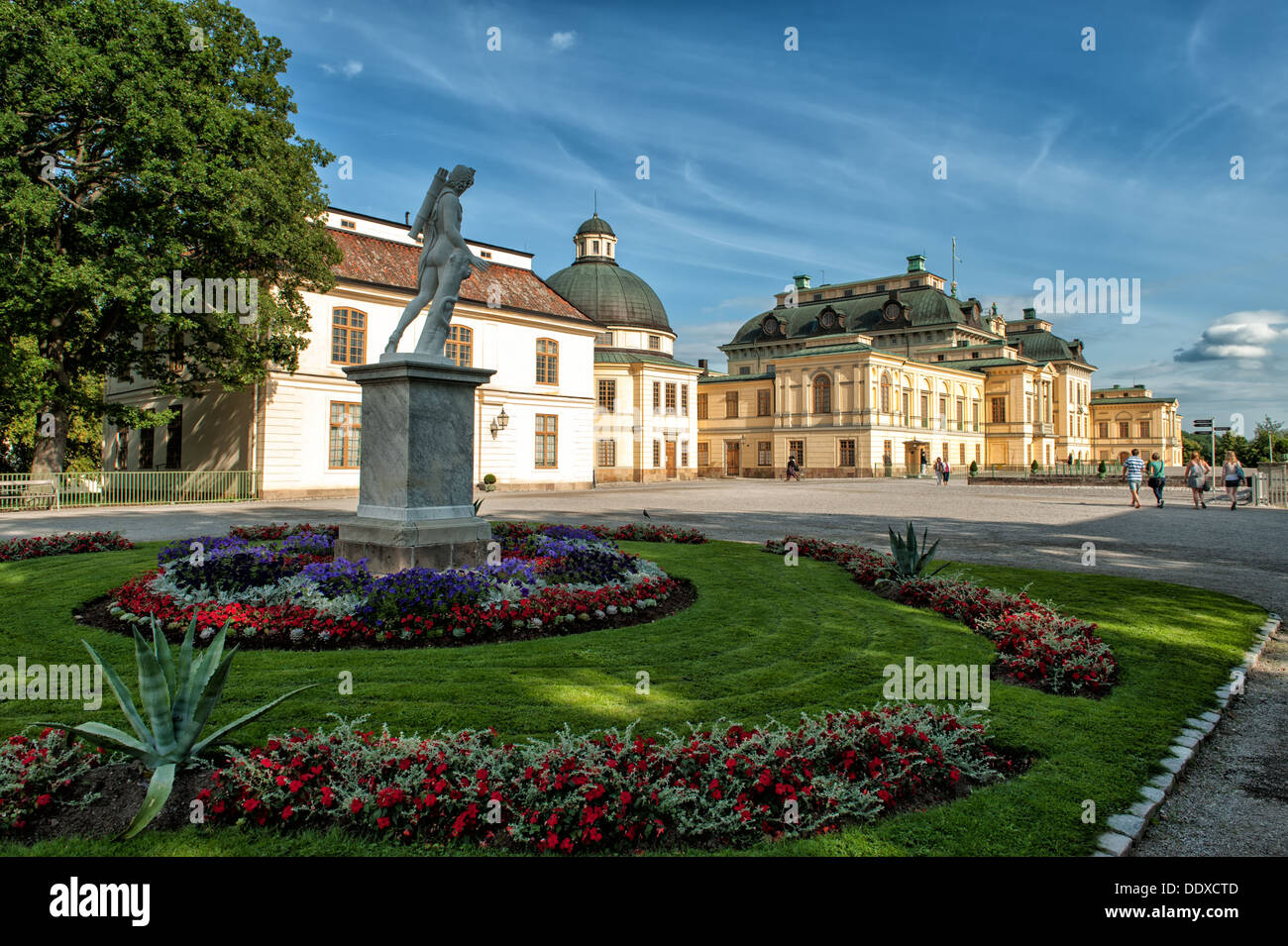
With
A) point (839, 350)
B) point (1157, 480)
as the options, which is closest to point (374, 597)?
point (1157, 480)

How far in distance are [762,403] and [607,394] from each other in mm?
18608

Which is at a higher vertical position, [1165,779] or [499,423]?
[499,423]

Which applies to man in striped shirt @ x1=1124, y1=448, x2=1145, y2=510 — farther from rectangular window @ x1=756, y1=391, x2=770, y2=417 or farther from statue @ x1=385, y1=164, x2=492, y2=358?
rectangular window @ x1=756, y1=391, x2=770, y2=417

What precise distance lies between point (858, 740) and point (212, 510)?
22.5 metres

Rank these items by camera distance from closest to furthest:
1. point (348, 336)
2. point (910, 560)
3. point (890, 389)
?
1. point (910, 560)
2. point (348, 336)
3. point (890, 389)

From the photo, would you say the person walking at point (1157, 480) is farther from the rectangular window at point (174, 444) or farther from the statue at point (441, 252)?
the rectangular window at point (174, 444)

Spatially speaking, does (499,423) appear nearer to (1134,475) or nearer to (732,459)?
(1134,475)

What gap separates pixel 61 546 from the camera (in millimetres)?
12336

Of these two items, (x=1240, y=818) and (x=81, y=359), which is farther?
(x=81, y=359)

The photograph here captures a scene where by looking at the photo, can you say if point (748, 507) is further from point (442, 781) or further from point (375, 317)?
point (442, 781)

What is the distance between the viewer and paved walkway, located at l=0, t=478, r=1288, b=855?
3771mm

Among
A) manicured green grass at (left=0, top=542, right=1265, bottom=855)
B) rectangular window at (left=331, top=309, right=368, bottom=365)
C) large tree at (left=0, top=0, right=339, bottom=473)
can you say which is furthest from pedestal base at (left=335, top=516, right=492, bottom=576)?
rectangular window at (left=331, top=309, right=368, bottom=365)

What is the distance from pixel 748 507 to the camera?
80.7 feet
